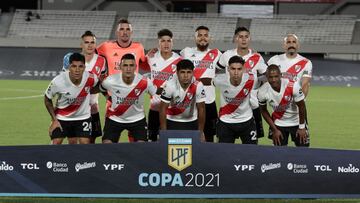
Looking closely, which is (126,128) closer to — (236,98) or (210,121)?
(236,98)

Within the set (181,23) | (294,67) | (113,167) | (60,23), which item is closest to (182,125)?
(294,67)

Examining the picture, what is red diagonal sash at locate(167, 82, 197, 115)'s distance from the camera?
28.4 feet

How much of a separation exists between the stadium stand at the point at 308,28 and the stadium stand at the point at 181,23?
1635 mm

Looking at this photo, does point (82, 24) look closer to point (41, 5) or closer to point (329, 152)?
point (41, 5)

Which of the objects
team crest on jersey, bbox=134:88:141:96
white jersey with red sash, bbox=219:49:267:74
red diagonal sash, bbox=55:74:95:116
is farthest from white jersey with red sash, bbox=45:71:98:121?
white jersey with red sash, bbox=219:49:267:74

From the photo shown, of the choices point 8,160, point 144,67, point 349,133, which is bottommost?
point 349,133

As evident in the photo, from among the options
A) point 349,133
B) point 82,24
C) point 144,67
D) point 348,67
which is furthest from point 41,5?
point 144,67

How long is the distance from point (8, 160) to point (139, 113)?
2.51 meters

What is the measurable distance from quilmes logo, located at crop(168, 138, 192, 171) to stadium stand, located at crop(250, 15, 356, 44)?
33.6 metres

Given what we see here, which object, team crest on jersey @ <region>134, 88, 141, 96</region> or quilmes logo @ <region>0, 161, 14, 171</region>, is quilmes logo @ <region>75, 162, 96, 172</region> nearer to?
quilmes logo @ <region>0, 161, 14, 171</region>

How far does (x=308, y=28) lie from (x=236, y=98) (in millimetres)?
32421

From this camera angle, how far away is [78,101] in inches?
350

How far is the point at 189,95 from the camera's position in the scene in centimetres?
871

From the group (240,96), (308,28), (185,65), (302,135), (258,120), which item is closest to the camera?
(185,65)
